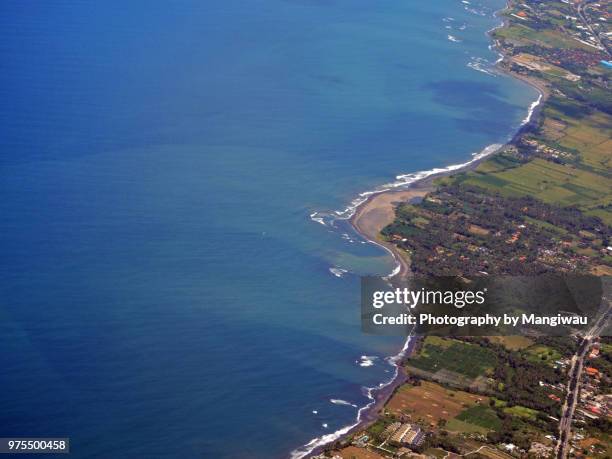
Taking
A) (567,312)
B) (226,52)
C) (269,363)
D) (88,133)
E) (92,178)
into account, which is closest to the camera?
(269,363)

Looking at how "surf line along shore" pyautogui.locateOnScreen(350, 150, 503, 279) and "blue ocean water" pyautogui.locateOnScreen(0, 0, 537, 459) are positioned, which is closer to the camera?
"blue ocean water" pyautogui.locateOnScreen(0, 0, 537, 459)

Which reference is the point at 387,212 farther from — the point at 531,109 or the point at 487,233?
the point at 531,109

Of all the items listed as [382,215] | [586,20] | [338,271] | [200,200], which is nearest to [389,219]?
[382,215]

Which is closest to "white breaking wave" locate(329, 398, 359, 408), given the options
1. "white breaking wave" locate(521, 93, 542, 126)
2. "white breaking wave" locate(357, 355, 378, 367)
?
"white breaking wave" locate(357, 355, 378, 367)

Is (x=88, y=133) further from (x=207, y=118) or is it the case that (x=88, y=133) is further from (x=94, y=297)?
(x=94, y=297)

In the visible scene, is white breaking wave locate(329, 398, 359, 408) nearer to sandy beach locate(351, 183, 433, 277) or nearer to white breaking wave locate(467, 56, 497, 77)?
sandy beach locate(351, 183, 433, 277)

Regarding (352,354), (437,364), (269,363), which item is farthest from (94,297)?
(437,364)

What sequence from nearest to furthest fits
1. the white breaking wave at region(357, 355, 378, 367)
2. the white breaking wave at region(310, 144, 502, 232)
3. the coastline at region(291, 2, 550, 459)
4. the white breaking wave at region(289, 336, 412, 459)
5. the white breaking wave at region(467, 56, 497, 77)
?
the white breaking wave at region(289, 336, 412, 459) → the coastline at region(291, 2, 550, 459) → the white breaking wave at region(357, 355, 378, 367) → the white breaking wave at region(310, 144, 502, 232) → the white breaking wave at region(467, 56, 497, 77)
